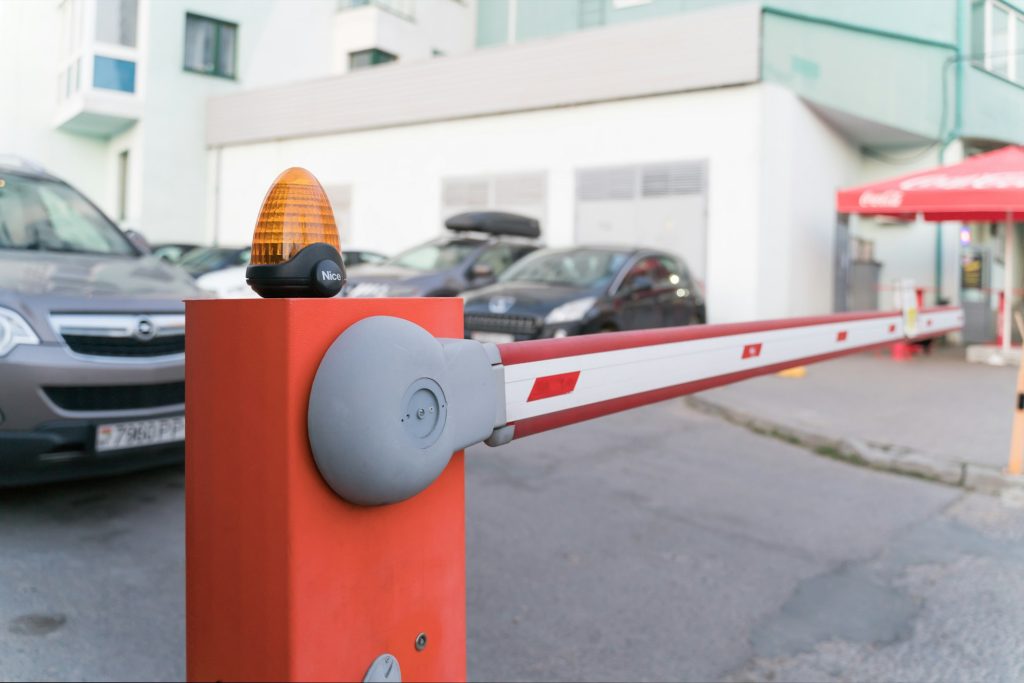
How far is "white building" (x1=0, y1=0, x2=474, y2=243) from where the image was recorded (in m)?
1.11

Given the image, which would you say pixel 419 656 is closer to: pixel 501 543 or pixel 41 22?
pixel 41 22

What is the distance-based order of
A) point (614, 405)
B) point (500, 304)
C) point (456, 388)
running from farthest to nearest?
point (500, 304)
point (614, 405)
point (456, 388)

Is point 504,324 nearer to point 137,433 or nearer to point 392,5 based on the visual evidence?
point 137,433

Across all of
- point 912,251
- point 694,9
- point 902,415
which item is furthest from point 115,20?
point 912,251

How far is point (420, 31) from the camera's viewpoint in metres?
1.69

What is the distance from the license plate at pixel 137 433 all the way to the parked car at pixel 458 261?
4.15 meters

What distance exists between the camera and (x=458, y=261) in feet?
26.8

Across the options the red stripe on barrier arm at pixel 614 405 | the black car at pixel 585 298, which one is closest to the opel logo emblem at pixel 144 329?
the black car at pixel 585 298

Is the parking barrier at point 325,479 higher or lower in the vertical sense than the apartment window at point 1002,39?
lower

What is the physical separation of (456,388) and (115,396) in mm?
2043

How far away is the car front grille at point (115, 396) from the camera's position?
189 cm

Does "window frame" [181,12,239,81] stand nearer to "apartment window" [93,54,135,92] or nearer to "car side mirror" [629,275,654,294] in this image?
"apartment window" [93,54,135,92]

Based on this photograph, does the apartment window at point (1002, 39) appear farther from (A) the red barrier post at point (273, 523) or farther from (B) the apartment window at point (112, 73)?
(B) the apartment window at point (112, 73)

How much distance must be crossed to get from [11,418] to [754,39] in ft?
5.62
